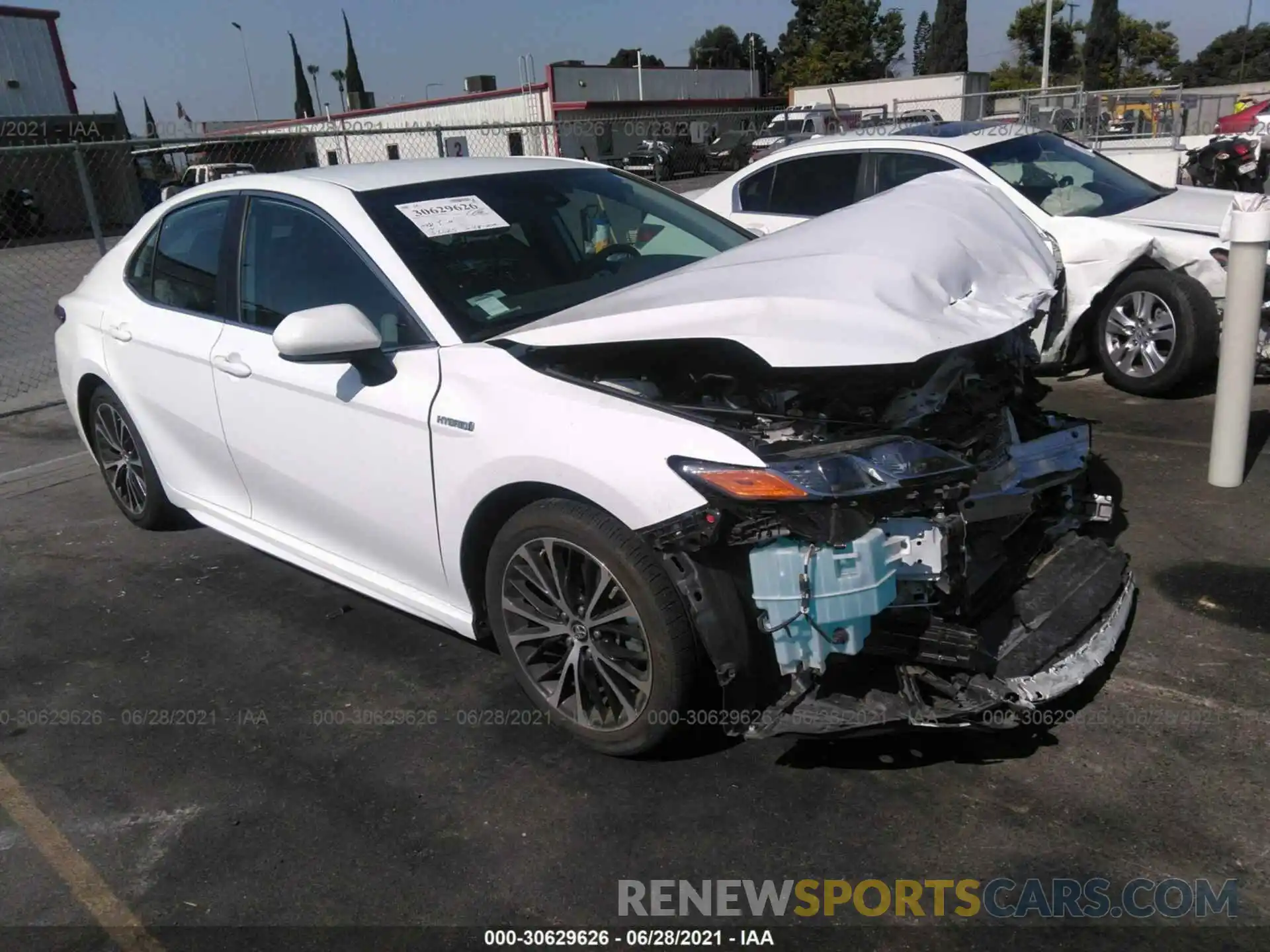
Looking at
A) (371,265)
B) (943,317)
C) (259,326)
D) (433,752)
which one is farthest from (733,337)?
(259,326)

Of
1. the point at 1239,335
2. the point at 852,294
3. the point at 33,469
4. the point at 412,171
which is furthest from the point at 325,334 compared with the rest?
the point at 33,469

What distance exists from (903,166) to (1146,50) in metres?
69.0

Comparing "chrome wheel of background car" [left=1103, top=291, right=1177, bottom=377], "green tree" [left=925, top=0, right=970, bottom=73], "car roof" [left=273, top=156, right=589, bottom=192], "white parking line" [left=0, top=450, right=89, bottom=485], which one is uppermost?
"green tree" [left=925, top=0, right=970, bottom=73]

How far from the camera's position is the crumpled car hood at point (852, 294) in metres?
2.63

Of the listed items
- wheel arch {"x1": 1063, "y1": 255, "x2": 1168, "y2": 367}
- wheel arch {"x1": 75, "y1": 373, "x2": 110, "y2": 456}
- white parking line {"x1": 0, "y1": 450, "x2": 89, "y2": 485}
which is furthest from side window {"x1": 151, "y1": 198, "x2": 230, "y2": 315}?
wheel arch {"x1": 1063, "y1": 255, "x2": 1168, "y2": 367}

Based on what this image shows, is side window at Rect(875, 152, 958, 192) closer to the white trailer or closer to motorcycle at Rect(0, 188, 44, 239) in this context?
motorcycle at Rect(0, 188, 44, 239)

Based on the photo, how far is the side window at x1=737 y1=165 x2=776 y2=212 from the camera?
7582 millimetres

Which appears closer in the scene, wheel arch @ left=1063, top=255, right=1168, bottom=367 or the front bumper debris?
the front bumper debris

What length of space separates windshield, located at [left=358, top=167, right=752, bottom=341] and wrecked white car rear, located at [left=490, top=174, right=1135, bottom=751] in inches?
15.3

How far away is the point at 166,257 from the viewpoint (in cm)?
449

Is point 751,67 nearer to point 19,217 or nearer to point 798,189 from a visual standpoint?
point 19,217

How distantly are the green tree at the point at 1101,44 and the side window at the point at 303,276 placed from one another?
1949 inches

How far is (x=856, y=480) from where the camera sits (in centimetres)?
253

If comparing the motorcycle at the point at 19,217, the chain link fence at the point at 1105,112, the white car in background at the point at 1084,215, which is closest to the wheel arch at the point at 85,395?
the white car in background at the point at 1084,215
